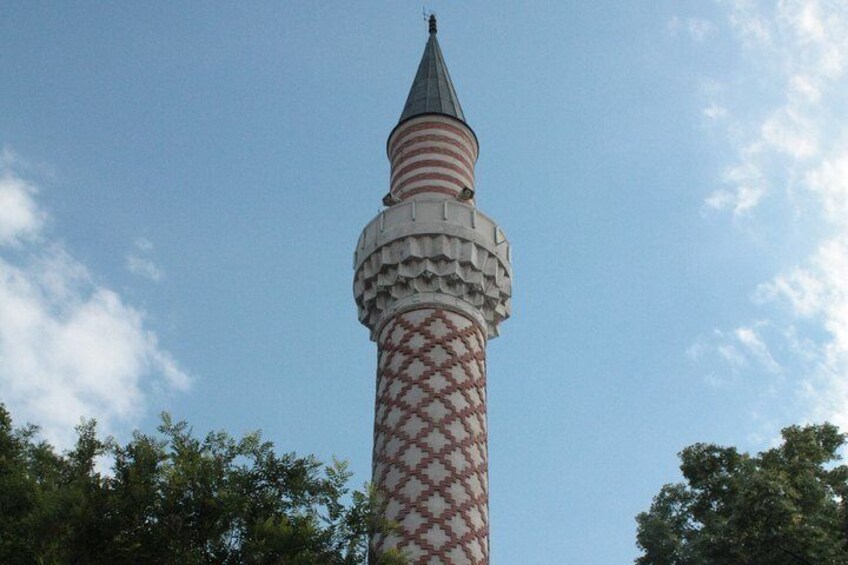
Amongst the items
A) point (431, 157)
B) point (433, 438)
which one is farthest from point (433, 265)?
point (433, 438)

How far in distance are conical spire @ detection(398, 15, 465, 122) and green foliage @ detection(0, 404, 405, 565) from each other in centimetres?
1023

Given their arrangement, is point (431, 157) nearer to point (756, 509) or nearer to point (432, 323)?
point (432, 323)

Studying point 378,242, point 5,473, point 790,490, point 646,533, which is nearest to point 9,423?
point 5,473

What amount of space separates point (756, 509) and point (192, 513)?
470 inches

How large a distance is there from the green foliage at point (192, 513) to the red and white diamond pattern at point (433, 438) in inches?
81.8

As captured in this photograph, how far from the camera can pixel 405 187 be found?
22.3 m

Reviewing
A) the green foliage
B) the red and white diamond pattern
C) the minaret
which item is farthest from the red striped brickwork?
the green foliage

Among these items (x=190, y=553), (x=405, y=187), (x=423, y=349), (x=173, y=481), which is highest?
(x=405, y=187)

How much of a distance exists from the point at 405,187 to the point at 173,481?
9869 mm

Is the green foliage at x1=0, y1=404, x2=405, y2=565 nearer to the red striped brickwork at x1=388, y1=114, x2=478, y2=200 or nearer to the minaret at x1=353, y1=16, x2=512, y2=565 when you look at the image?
the minaret at x1=353, y1=16, x2=512, y2=565

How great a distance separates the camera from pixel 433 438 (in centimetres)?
1833

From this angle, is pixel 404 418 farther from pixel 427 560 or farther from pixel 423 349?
pixel 427 560

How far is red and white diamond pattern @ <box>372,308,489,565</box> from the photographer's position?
56.8ft

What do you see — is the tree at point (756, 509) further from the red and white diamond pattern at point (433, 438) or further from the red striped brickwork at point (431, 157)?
the red striped brickwork at point (431, 157)
